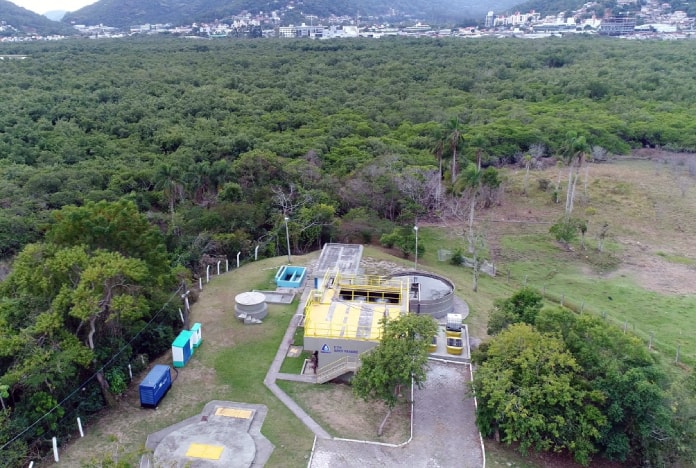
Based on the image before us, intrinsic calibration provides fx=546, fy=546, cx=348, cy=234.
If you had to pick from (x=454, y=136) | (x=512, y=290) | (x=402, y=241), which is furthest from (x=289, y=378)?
(x=454, y=136)

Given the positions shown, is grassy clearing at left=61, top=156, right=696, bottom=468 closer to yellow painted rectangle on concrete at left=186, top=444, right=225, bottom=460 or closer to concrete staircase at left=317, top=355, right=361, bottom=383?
concrete staircase at left=317, top=355, right=361, bottom=383

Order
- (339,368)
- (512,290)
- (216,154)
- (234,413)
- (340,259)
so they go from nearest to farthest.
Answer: (234,413), (339,368), (340,259), (512,290), (216,154)

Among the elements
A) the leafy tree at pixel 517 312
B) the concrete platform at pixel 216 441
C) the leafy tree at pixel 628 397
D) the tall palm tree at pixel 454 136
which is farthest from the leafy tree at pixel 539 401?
the tall palm tree at pixel 454 136

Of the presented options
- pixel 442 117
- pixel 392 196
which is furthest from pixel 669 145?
pixel 392 196

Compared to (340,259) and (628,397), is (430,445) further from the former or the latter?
(340,259)

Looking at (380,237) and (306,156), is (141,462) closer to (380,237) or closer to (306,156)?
(380,237)

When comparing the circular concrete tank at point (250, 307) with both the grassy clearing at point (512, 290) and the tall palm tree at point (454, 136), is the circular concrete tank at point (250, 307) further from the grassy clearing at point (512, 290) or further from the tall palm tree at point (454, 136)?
the tall palm tree at point (454, 136)

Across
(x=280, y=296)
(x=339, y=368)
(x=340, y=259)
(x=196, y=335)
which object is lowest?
(x=280, y=296)
